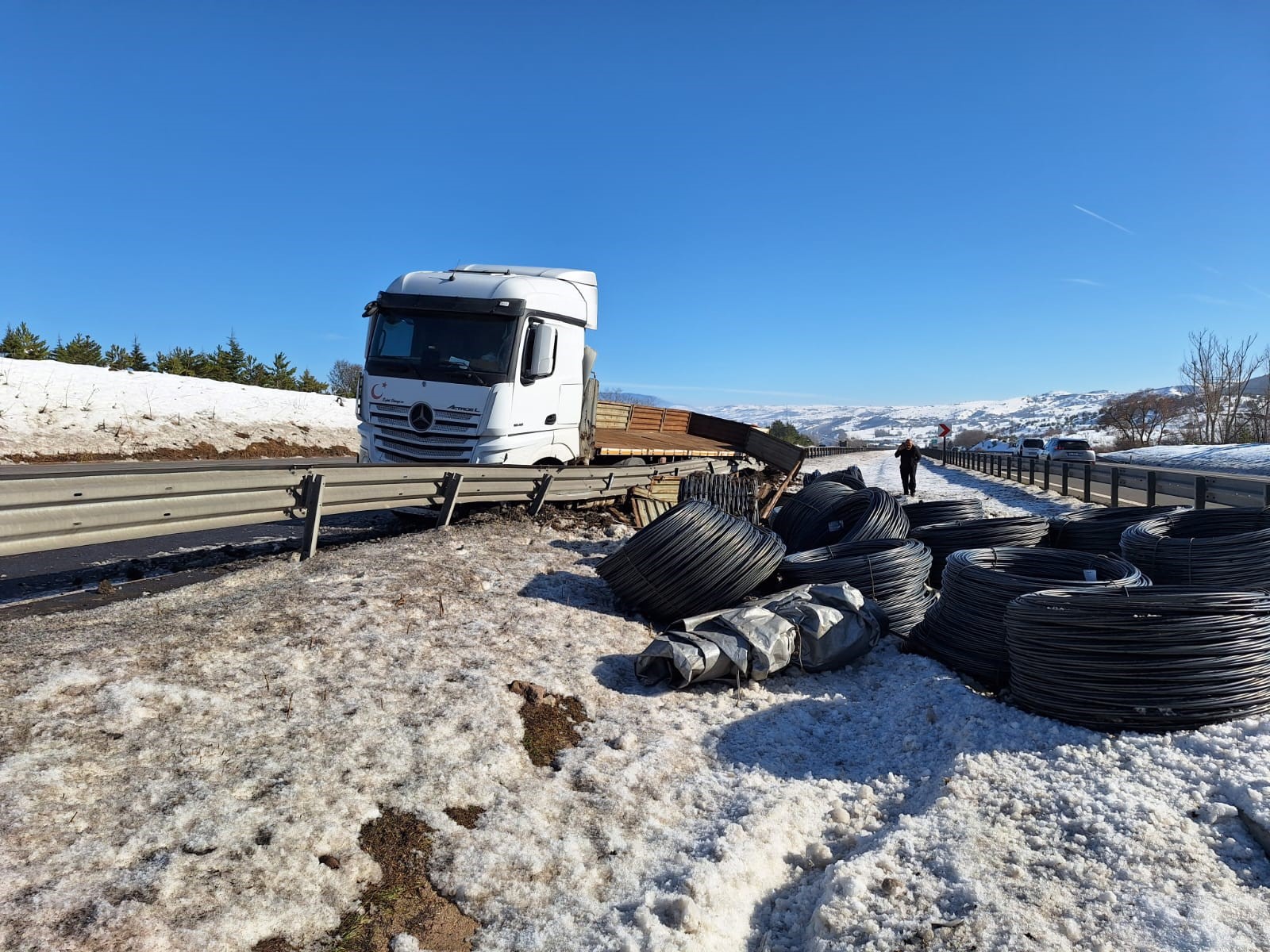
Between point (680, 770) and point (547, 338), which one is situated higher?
point (547, 338)

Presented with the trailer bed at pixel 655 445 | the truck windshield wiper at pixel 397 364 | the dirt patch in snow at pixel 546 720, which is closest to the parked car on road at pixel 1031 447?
the trailer bed at pixel 655 445

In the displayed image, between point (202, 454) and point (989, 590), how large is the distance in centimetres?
2324

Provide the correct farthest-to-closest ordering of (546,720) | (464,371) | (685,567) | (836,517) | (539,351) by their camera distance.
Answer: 1. (836,517)
2. (539,351)
3. (464,371)
4. (685,567)
5. (546,720)

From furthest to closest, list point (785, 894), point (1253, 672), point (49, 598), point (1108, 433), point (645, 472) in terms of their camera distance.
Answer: point (1108, 433), point (645, 472), point (49, 598), point (1253, 672), point (785, 894)

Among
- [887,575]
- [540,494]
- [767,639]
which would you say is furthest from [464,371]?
[767,639]

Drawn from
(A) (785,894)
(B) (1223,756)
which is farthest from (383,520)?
(B) (1223,756)

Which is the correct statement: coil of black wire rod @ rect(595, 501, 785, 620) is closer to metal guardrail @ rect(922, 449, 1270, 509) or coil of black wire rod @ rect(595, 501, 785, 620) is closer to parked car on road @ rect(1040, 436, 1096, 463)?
metal guardrail @ rect(922, 449, 1270, 509)

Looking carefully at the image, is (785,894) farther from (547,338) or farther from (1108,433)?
(1108,433)

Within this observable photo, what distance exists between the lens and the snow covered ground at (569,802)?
2.96m

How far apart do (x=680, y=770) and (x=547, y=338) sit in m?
7.43

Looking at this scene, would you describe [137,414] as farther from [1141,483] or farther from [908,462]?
[1141,483]

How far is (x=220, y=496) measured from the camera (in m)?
6.33

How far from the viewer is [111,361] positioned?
120ft

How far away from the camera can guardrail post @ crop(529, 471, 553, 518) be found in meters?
9.98
